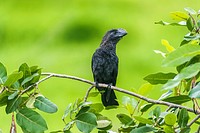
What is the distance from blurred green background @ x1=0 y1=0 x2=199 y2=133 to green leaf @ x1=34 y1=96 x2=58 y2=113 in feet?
10.4

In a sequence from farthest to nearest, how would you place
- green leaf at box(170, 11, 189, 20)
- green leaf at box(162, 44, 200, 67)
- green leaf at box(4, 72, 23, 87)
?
green leaf at box(170, 11, 189, 20)
green leaf at box(4, 72, 23, 87)
green leaf at box(162, 44, 200, 67)

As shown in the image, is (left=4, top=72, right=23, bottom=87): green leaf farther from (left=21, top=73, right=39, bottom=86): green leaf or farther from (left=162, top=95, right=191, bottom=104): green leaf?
(left=162, top=95, right=191, bottom=104): green leaf

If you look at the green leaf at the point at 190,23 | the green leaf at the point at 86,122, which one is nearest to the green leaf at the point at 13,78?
the green leaf at the point at 86,122

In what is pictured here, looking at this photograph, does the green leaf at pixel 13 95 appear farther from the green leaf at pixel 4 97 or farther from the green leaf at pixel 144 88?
the green leaf at pixel 144 88

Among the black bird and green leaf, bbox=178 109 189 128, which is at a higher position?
the black bird

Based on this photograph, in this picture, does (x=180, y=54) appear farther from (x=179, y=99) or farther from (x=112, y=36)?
(x=112, y=36)

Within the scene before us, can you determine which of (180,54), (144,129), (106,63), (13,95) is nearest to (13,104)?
(13,95)

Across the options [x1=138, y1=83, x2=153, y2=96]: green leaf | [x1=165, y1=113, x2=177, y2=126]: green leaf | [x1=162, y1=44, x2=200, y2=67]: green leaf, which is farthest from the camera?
[x1=138, y1=83, x2=153, y2=96]: green leaf

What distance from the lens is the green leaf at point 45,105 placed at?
4.42 feet

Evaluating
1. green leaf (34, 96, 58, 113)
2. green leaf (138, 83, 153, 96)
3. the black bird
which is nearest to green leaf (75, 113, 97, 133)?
green leaf (34, 96, 58, 113)

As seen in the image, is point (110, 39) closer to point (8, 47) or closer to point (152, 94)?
point (152, 94)

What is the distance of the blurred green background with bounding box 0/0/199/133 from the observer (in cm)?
495

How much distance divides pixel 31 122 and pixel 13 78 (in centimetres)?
10

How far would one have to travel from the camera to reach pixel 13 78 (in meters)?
1.35
